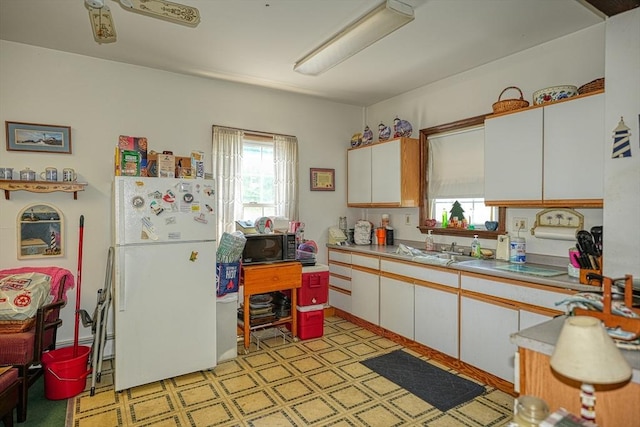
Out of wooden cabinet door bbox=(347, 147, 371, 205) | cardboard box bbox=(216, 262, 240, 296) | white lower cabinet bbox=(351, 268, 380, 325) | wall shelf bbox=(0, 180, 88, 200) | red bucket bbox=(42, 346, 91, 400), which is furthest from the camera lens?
wooden cabinet door bbox=(347, 147, 371, 205)

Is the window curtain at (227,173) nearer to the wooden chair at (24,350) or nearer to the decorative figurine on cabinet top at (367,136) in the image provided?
the decorative figurine on cabinet top at (367,136)

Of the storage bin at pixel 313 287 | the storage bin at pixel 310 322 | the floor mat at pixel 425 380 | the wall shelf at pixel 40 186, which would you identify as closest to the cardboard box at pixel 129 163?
the wall shelf at pixel 40 186

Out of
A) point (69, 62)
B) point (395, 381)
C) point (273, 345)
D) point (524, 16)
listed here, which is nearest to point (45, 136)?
point (69, 62)

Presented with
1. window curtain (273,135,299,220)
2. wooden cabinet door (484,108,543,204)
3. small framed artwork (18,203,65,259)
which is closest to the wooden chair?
small framed artwork (18,203,65,259)

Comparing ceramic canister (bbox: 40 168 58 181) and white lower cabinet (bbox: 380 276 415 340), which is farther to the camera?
white lower cabinet (bbox: 380 276 415 340)

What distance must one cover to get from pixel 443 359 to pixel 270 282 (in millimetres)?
1733

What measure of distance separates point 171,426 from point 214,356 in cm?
75

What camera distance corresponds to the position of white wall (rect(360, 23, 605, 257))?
8.95 feet

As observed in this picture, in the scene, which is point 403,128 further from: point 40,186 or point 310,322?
point 40,186

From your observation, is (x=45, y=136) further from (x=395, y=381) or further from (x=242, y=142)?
(x=395, y=381)

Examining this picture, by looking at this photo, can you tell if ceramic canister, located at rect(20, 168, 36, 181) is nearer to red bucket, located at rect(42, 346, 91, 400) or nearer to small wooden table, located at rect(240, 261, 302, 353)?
red bucket, located at rect(42, 346, 91, 400)

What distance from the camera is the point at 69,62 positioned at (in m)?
3.16

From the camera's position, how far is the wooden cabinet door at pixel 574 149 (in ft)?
7.87

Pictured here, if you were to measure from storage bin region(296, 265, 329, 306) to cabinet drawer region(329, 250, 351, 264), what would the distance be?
451 mm
